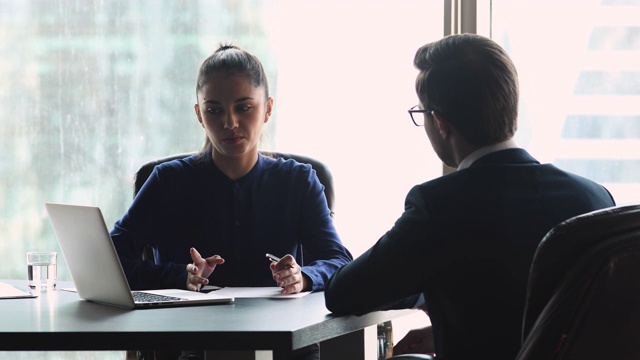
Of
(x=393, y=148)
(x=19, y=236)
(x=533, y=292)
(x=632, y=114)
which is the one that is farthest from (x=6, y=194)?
(x=533, y=292)

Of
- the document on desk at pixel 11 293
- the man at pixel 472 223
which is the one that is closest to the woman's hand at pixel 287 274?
the man at pixel 472 223

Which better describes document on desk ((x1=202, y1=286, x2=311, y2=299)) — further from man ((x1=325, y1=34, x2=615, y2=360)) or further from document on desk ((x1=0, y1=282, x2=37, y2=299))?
document on desk ((x1=0, y1=282, x2=37, y2=299))

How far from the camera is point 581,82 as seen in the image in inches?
118

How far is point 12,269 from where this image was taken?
140 inches

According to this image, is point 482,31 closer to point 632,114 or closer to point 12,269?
point 632,114

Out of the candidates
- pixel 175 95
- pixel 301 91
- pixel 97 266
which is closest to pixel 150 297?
pixel 97 266

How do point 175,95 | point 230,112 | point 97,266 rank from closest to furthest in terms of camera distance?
1. point 97,266
2. point 230,112
3. point 175,95

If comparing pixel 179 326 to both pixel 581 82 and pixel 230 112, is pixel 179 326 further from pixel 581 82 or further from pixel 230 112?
pixel 581 82

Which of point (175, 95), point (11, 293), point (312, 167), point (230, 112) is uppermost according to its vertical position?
point (175, 95)

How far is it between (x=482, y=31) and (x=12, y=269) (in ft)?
6.76

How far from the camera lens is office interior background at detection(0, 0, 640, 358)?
3.01m

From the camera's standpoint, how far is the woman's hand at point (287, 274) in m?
1.85

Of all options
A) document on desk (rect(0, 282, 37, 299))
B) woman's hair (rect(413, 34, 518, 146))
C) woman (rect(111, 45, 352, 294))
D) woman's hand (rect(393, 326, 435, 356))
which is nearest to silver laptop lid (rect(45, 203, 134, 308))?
document on desk (rect(0, 282, 37, 299))

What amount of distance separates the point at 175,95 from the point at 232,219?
1273 mm
